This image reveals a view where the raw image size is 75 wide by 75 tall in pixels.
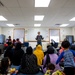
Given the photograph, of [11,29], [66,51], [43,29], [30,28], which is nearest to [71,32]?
[43,29]

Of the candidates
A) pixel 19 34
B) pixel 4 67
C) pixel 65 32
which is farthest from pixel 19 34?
pixel 4 67

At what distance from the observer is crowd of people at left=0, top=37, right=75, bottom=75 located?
7.69 ft

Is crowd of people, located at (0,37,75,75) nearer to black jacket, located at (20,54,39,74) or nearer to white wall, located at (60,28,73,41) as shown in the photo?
black jacket, located at (20,54,39,74)

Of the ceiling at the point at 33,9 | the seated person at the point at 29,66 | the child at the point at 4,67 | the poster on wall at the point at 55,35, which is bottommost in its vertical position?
the seated person at the point at 29,66

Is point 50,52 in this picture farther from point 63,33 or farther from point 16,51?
point 63,33

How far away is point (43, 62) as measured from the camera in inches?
145

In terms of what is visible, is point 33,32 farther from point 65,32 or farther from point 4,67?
point 4,67

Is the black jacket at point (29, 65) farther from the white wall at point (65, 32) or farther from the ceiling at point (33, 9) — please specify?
the white wall at point (65, 32)

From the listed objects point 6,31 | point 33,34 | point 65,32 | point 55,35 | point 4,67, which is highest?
point 6,31

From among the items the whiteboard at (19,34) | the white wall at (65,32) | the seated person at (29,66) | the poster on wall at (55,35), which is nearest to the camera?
the seated person at (29,66)

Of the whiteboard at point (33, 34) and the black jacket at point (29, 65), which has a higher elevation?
the whiteboard at point (33, 34)

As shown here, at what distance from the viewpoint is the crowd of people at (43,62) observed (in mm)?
2345

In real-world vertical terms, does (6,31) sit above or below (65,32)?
above

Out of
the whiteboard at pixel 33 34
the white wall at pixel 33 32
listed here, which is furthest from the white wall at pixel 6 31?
the whiteboard at pixel 33 34
